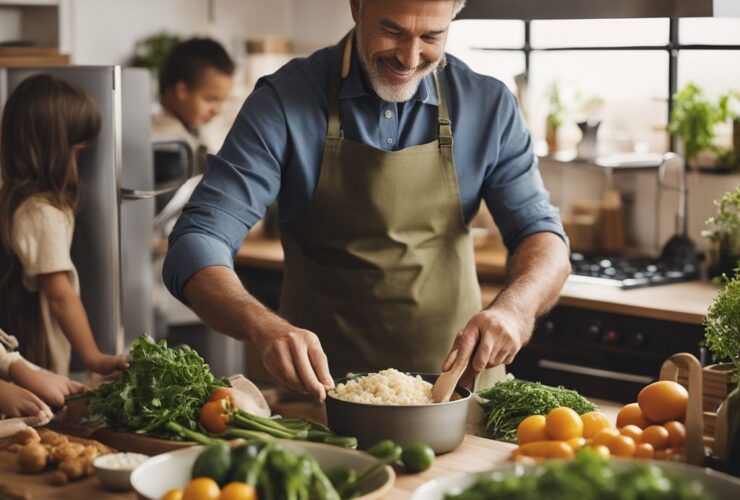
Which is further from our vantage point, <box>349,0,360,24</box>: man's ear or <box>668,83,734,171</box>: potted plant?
<box>668,83,734,171</box>: potted plant

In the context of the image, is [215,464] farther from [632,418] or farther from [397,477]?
[632,418]

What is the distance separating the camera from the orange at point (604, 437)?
5.72 ft

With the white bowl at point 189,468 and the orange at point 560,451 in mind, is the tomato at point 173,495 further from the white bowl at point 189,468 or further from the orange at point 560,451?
the orange at point 560,451

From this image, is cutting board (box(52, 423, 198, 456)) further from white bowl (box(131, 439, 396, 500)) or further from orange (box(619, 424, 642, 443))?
orange (box(619, 424, 642, 443))

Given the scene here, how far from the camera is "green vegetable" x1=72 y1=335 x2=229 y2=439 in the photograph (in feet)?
6.44

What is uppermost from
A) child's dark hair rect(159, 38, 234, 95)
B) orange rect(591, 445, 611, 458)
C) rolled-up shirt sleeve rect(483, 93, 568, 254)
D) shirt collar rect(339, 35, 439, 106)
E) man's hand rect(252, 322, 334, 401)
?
child's dark hair rect(159, 38, 234, 95)

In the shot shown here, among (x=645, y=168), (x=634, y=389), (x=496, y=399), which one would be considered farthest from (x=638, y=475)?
(x=645, y=168)

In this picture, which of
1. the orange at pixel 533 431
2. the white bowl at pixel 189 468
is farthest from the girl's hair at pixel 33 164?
the orange at pixel 533 431

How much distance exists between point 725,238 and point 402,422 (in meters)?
2.13

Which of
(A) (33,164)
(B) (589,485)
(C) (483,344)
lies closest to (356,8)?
(C) (483,344)

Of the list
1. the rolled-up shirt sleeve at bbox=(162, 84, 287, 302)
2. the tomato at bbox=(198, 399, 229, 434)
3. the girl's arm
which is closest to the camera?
the tomato at bbox=(198, 399, 229, 434)

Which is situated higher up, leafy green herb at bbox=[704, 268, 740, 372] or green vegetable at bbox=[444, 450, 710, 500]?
leafy green herb at bbox=[704, 268, 740, 372]

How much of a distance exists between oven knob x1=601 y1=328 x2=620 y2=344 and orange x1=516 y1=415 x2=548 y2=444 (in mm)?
1714

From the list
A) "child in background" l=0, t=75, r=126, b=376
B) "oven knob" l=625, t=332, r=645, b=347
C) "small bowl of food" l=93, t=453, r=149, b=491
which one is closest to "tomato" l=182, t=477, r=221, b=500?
"small bowl of food" l=93, t=453, r=149, b=491
